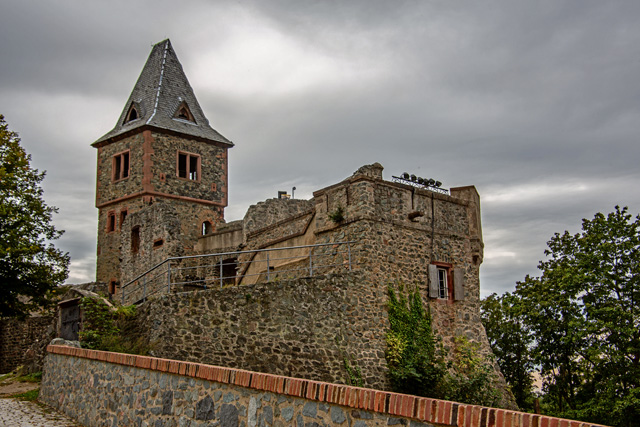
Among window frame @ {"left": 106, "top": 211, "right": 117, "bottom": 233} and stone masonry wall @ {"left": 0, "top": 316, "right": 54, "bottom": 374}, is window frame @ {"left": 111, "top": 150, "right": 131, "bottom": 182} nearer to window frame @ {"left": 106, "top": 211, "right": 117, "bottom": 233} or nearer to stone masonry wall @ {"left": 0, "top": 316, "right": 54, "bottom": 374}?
window frame @ {"left": 106, "top": 211, "right": 117, "bottom": 233}

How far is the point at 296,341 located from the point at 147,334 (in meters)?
3.65

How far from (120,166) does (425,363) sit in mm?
22232

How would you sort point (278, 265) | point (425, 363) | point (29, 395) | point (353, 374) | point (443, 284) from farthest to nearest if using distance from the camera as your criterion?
point (278, 265) → point (443, 284) → point (425, 363) → point (353, 374) → point (29, 395)

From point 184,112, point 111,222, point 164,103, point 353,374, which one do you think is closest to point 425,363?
point 353,374

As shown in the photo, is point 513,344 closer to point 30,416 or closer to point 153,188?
point 153,188

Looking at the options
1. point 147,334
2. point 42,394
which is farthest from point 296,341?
point 42,394

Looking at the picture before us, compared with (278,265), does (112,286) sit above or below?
below

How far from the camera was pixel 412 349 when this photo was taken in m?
17.8

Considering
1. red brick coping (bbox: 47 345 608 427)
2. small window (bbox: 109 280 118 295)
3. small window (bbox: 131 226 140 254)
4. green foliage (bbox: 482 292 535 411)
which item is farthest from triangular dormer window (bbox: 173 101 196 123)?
red brick coping (bbox: 47 345 608 427)

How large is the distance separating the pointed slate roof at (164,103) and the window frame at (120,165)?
1.09 m

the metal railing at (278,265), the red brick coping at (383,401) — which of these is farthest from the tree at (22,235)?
the red brick coping at (383,401)

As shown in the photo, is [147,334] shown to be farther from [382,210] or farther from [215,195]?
[215,195]

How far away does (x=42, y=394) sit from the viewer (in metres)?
15.0

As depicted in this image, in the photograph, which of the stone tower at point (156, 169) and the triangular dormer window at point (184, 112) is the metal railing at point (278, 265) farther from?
the triangular dormer window at point (184, 112)
